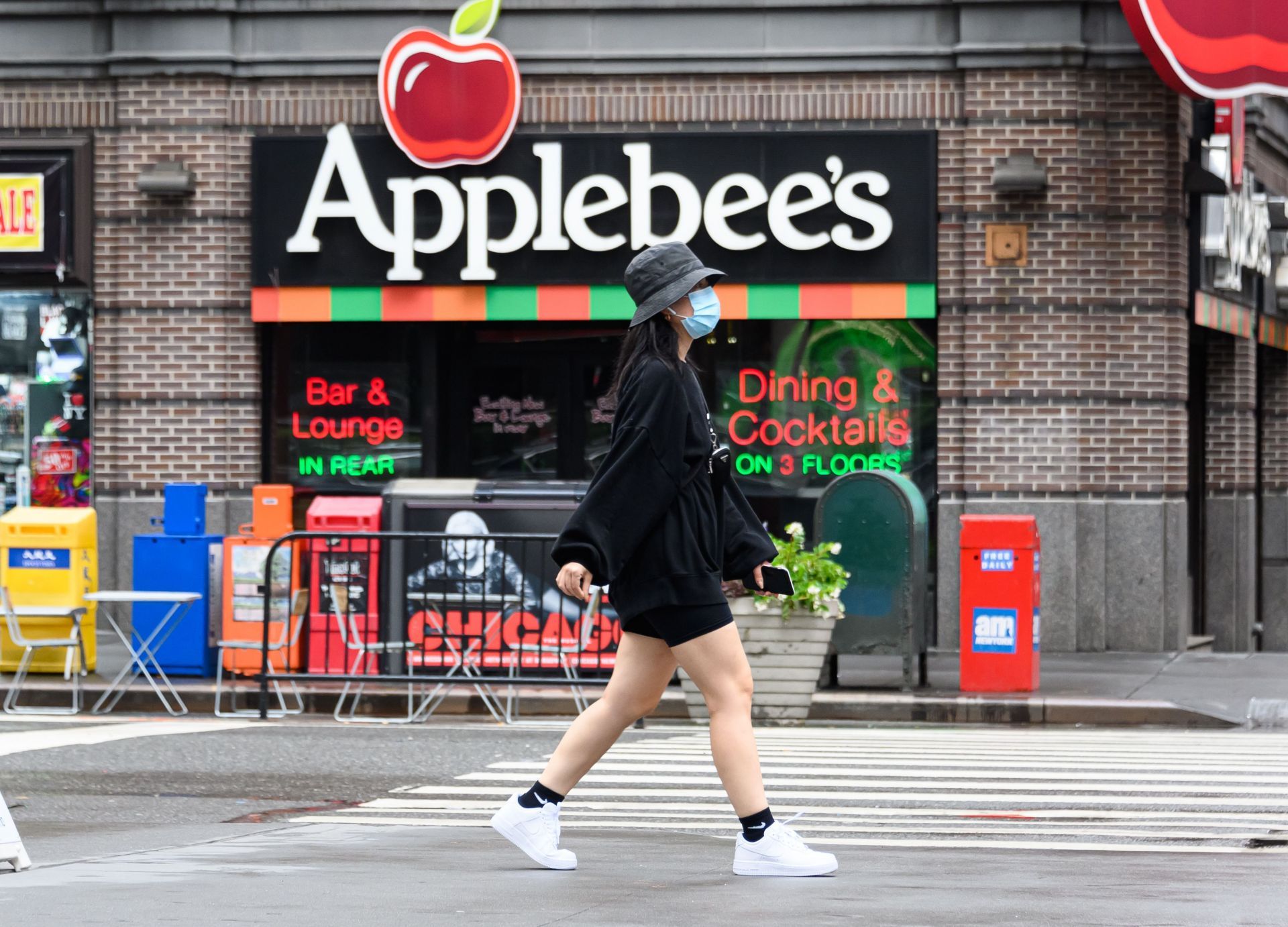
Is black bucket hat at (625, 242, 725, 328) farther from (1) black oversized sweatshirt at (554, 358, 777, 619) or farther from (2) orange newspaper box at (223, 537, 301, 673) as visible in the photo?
(2) orange newspaper box at (223, 537, 301, 673)

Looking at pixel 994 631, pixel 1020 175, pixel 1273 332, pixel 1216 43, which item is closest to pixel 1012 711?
pixel 994 631

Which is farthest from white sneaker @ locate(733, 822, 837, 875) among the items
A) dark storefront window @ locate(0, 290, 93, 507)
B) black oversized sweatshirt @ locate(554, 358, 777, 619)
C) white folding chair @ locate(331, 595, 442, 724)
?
dark storefront window @ locate(0, 290, 93, 507)

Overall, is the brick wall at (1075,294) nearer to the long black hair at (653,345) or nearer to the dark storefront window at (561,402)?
the dark storefront window at (561,402)

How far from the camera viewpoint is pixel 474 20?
1677 cm

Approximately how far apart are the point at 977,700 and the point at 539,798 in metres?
7.17

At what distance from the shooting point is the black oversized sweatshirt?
19.2 ft

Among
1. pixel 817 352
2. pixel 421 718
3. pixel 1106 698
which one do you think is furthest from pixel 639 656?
pixel 817 352

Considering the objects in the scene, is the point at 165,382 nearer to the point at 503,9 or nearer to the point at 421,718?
the point at 503,9

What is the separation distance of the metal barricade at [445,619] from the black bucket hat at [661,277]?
20.4 feet

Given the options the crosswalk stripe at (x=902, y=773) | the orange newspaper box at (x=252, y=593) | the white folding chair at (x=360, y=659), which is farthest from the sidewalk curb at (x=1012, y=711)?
the orange newspaper box at (x=252, y=593)

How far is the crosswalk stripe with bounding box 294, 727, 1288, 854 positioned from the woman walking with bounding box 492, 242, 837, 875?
1202mm

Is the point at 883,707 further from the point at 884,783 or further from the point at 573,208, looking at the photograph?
the point at 573,208

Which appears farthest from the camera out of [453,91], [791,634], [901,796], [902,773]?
[453,91]

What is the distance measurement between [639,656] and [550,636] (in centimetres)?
709
